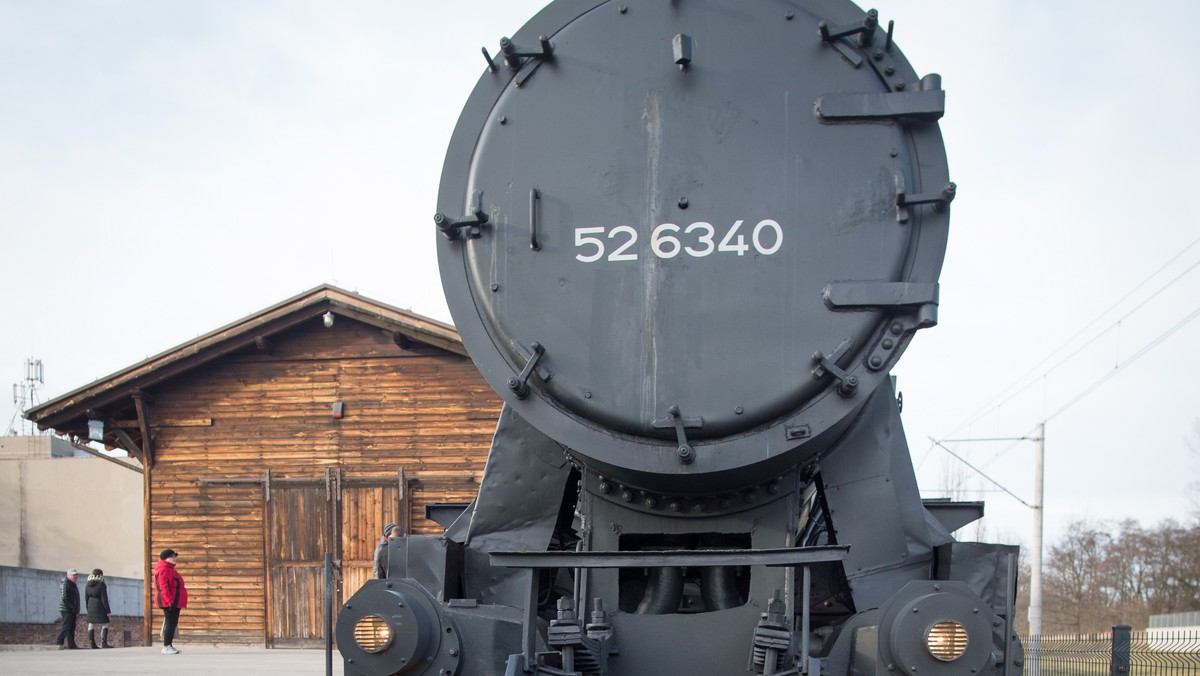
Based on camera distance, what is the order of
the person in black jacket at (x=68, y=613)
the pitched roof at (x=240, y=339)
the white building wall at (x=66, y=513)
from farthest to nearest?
1. the white building wall at (x=66, y=513)
2. the person in black jacket at (x=68, y=613)
3. the pitched roof at (x=240, y=339)

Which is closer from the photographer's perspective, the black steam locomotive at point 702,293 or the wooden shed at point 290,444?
the black steam locomotive at point 702,293

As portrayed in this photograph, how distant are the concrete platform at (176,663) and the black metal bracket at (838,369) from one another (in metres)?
6.47

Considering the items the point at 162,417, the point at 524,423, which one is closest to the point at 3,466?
the point at 162,417

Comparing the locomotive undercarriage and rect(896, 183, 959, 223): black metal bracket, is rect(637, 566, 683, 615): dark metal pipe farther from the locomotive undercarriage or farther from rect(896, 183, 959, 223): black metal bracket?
rect(896, 183, 959, 223): black metal bracket

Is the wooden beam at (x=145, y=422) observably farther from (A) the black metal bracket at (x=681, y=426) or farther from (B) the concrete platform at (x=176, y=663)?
(A) the black metal bracket at (x=681, y=426)

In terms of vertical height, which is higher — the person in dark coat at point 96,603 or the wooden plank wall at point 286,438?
the wooden plank wall at point 286,438

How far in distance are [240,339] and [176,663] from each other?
5424mm

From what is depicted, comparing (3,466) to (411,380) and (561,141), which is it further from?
(561,141)

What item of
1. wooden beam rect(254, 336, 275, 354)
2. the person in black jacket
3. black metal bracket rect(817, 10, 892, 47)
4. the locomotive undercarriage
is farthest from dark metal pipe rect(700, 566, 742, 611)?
the person in black jacket

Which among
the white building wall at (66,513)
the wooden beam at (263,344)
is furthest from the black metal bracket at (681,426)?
the white building wall at (66,513)

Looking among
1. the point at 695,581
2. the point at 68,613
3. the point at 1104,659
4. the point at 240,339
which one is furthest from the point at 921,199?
the point at 68,613

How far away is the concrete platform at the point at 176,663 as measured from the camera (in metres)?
9.61

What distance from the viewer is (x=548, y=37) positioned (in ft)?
15.5

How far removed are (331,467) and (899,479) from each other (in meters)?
12.0
